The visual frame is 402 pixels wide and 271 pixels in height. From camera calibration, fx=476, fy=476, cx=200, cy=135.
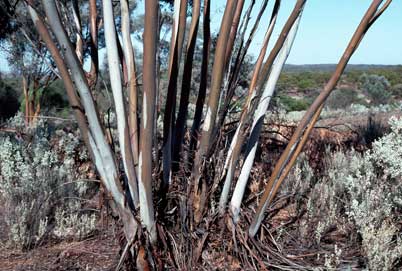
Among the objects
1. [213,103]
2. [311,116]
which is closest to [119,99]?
[213,103]

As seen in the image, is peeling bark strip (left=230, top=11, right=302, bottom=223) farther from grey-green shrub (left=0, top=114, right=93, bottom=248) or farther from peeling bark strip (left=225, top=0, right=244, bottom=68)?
grey-green shrub (left=0, top=114, right=93, bottom=248)

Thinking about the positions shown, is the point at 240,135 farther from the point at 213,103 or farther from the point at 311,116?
the point at 311,116

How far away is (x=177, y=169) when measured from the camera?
124 inches

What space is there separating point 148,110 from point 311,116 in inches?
39.4

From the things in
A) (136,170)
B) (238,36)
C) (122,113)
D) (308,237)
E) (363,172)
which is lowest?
(308,237)

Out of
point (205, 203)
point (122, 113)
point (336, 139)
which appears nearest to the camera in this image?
point (122, 113)

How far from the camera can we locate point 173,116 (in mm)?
2990

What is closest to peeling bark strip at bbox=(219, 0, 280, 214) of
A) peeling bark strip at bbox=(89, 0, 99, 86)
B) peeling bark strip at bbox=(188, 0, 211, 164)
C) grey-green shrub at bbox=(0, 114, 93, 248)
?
peeling bark strip at bbox=(188, 0, 211, 164)

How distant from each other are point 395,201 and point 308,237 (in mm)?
809

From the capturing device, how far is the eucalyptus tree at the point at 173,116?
8.17 feet

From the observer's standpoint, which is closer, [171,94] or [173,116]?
[171,94]

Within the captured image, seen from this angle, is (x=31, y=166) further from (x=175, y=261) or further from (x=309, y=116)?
(x=309, y=116)

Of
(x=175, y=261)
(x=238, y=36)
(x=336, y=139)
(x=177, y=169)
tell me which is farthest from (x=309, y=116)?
(x=336, y=139)

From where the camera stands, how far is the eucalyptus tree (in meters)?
2.49
